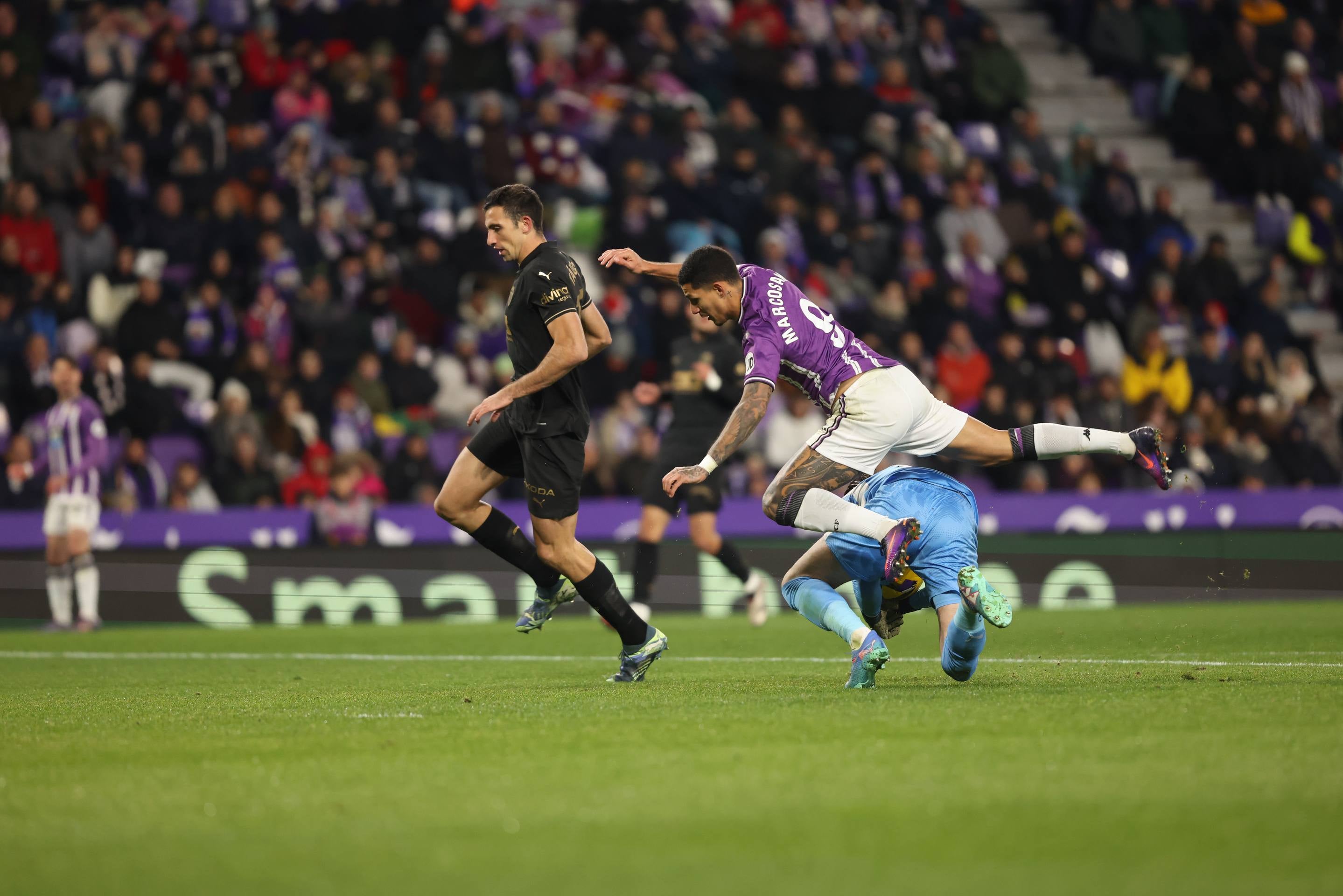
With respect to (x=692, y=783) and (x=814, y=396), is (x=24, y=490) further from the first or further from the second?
(x=692, y=783)

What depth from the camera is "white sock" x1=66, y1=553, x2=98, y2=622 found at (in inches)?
571

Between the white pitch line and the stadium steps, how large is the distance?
51.4 feet

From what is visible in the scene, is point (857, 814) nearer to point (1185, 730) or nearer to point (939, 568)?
point (1185, 730)

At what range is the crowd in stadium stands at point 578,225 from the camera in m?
16.6

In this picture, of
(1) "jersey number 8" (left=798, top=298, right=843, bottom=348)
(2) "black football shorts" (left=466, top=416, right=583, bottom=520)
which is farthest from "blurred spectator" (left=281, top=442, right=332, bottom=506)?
(1) "jersey number 8" (left=798, top=298, right=843, bottom=348)

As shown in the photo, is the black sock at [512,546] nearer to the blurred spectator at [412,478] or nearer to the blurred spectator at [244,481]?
the blurred spectator at [412,478]

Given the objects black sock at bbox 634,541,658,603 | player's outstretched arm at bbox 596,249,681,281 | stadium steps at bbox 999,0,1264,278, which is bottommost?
black sock at bbox 634,541,658,603

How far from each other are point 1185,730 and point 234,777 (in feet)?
10.7

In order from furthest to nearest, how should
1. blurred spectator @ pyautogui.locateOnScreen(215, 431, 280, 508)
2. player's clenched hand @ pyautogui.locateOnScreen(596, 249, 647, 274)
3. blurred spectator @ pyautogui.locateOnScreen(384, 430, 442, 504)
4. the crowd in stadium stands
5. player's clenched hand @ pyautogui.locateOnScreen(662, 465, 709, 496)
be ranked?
1. the crowd in stadium stands
2. blurred spectator @ pyautogui.locateOnScreen(384, 430, 442, 504)
3. blurred spectator @ pyautogui.locateOnScreen(215, 431, 280, 508)
4. player's clenched hand @ pyautogui.locateOnScreen(596, 249, 647, 274)
5. player's clenched hand @ pyautogui.locateOnScreen(662, 465, 709, 496)

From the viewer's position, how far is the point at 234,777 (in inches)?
201

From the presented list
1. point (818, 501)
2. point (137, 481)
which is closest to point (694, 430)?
point (818, 501)

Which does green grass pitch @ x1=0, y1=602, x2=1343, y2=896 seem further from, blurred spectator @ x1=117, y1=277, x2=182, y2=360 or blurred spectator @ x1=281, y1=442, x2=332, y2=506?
blurred spectator @ x1=117, y1=277, x2=182, y2=360

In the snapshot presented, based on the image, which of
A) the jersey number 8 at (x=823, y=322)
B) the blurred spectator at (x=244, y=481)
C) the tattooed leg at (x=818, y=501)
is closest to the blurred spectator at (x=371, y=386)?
the blurred spectator at (x=244, y=481)

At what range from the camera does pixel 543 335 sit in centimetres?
820
